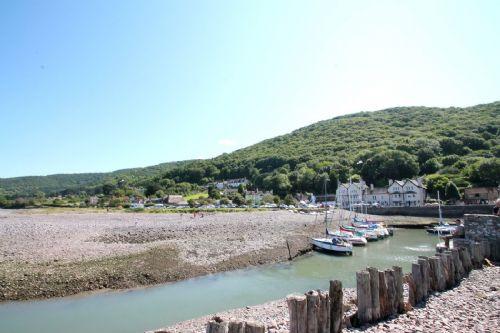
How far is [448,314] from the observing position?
34.7ft

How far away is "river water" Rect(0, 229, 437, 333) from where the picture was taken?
50.8ft

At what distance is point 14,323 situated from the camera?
15.4 metres

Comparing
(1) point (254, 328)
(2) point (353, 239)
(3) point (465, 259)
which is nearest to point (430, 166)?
(2) point (353, 239)

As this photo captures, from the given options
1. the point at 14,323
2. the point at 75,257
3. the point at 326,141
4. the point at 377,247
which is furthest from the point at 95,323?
the point at 326,141

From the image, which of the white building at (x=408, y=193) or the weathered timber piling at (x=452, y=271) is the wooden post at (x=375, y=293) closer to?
the weathered timber piling at (x=452, y=271)

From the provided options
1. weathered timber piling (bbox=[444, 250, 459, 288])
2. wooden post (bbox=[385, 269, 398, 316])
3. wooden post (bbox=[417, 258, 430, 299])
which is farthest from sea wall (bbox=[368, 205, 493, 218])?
wooden post (bbox=[385, 269, 398, 316])

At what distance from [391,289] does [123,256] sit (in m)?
19.9

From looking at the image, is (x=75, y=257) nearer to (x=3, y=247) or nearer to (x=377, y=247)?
(x=3, y=247)

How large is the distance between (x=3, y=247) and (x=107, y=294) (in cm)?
1410

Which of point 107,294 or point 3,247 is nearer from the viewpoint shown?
point 107,294

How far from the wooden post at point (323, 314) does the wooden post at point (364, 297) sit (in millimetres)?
1838

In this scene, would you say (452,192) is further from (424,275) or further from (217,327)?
(217,327)

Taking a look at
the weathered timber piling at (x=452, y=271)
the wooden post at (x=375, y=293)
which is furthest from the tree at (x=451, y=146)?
the wooden post at (x=375, y=293)

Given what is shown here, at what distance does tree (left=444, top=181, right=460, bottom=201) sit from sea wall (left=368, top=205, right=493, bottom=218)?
16.4 meters
